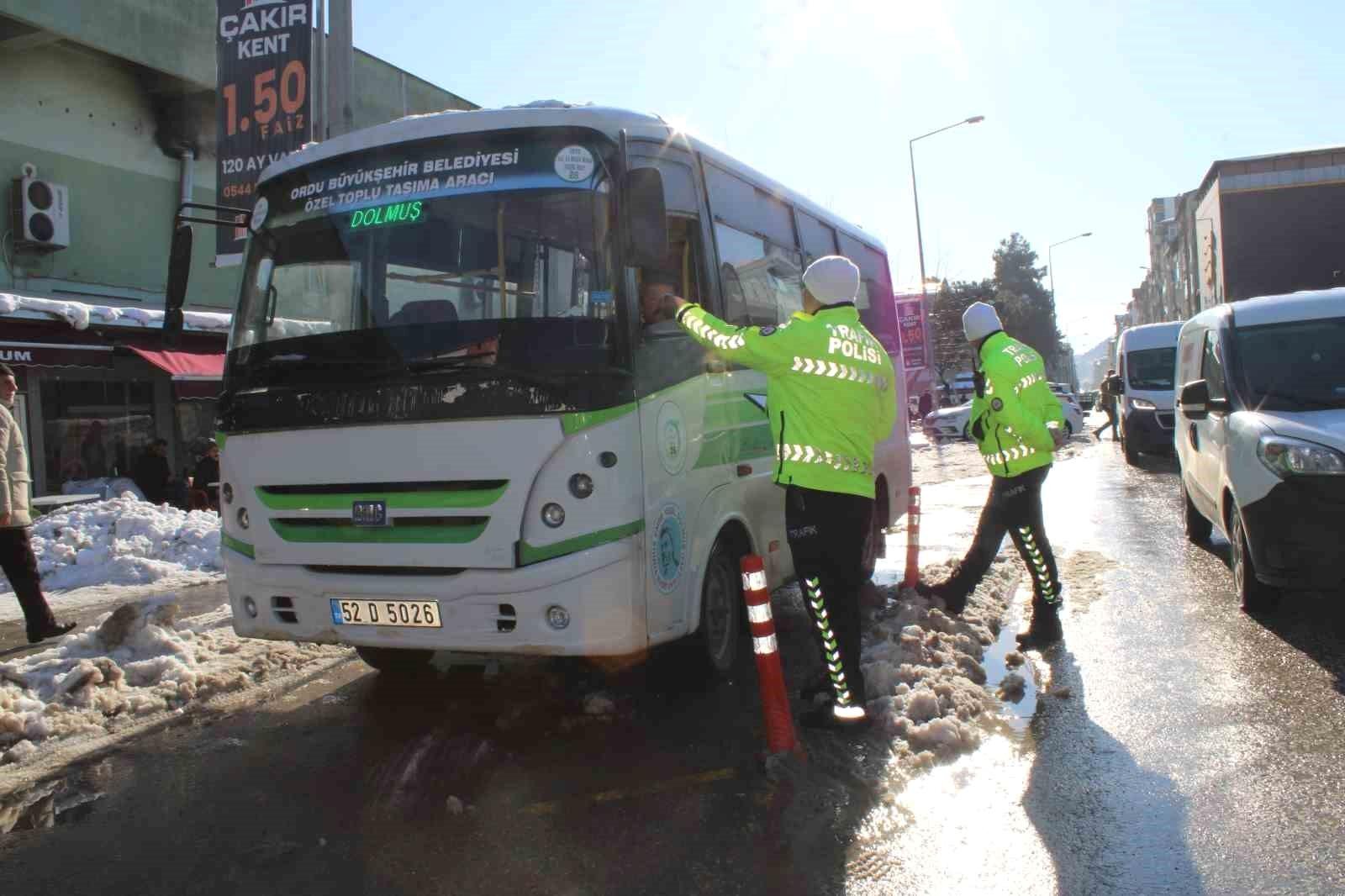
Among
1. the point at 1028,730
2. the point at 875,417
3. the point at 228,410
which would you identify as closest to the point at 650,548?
the point at 875,417

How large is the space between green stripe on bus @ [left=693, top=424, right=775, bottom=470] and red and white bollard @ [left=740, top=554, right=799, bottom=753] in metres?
0.96

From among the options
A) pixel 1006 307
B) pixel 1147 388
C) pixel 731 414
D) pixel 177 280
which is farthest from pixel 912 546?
pixel 1006 307

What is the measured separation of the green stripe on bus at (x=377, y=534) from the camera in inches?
188

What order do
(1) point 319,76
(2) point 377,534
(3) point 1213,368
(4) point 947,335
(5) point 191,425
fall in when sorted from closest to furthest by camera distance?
(2) point 377,534 → (3) point 1213,368 → (1) point 319,76 → (5) point 191,425 → (4) point 947,335

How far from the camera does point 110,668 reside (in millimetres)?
6184

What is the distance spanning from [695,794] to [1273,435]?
4.32 metres

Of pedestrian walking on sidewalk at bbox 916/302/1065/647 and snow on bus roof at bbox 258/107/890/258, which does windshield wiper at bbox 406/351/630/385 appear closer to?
snow on bus roof at bbox 258/107/890/258

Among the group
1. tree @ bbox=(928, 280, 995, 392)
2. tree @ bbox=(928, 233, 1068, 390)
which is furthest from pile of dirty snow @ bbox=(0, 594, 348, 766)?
tree @ bbox=(928, 280, 995, 392)

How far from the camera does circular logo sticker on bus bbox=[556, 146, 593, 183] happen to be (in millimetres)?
4980

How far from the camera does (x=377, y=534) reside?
4973 millimetres

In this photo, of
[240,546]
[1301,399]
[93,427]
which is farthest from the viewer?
[93,427]

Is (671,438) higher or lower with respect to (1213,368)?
lower

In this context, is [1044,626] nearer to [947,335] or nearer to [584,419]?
[584,419]

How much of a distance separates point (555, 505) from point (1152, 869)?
2650mm
